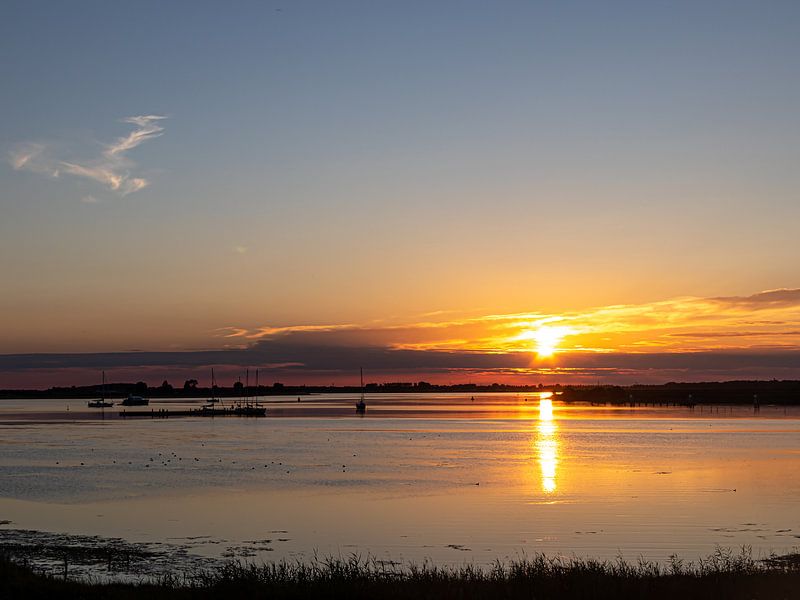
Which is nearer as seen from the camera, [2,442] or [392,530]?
[392,530]

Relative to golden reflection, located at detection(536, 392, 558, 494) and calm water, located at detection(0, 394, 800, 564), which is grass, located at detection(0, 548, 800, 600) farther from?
golden reflection, located at detection(536, 392, 558, 494)

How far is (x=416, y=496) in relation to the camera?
39188mm

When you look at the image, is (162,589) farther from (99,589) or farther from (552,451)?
(552,451)

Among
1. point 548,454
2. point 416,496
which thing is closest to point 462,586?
point 416,496

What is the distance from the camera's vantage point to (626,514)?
107ft

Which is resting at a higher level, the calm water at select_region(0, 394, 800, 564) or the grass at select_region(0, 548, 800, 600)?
the grass at select_region(0, 548, 800, 600)

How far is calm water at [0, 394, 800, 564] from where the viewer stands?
2727 centimetres

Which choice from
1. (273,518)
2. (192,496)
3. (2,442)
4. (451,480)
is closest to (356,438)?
(2,442)

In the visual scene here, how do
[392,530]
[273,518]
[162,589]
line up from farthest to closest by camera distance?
1. [273,518]
2. [392,530]
3. [162,589]

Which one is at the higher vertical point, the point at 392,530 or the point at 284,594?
the point at 284,594

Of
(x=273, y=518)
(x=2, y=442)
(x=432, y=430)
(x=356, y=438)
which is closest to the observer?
(x=273, y=518)

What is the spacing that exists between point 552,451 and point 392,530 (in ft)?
133

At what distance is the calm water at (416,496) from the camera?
89.5 ft

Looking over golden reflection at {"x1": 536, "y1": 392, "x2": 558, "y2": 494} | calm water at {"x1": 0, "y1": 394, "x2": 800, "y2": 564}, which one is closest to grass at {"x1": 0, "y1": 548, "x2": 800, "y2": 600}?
calm water at {"x1": 0, "y1": 394, "x2": 800, "y2": 564}
